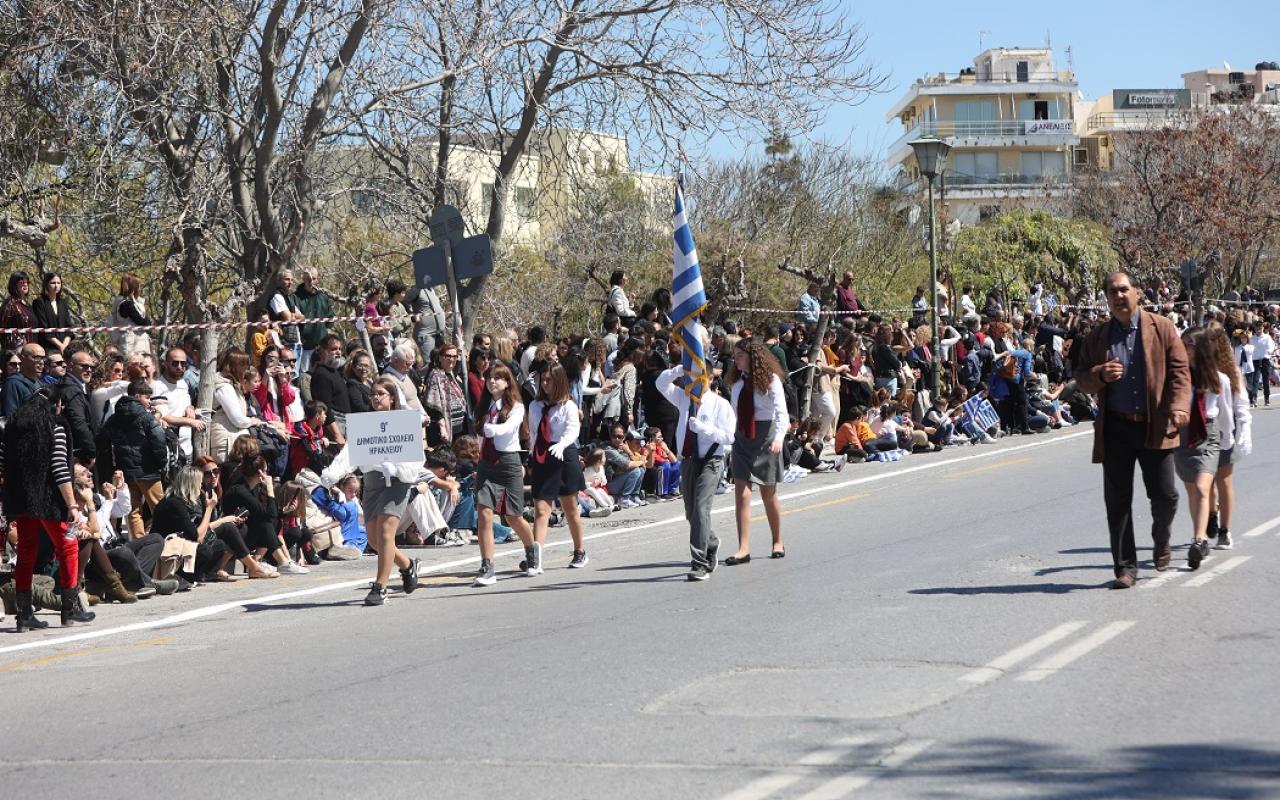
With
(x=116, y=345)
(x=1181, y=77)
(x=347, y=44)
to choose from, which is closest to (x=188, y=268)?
(x=116, y=345)

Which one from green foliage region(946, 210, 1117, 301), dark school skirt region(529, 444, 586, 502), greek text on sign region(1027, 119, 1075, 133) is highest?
greek text on sign region(1027, 119, 1075, 133)

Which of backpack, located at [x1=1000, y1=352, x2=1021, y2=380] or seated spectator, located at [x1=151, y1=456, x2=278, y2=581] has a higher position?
backpack, located at [x1=1000, y1=352, x2=1021, y2=380]

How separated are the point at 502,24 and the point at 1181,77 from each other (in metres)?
106

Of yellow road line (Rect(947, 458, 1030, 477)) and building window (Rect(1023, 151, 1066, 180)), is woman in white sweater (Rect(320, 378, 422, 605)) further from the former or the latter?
building window (Rect(1023, 151, 1066, 180))

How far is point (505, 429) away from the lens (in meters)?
13.5

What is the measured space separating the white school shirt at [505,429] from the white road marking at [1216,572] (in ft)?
17.4

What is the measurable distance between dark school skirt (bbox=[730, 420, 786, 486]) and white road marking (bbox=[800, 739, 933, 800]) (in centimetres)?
666

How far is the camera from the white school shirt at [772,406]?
13430 millimetres

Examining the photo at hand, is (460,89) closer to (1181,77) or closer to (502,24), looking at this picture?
(502,24)

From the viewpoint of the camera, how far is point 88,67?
1862 cm

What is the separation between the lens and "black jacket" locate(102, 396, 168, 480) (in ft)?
48.0

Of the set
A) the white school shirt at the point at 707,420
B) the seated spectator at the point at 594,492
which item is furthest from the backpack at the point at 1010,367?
the white school shirt at the point at 707,420

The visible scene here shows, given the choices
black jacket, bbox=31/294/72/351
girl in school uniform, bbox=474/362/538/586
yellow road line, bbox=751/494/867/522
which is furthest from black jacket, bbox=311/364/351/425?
yellow road line, bbox=751/494/867/522

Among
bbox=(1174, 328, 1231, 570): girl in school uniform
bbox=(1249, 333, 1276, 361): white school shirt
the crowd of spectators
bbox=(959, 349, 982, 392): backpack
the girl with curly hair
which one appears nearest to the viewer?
bbox=(1174, 328, 1231, 570): girl in school uniform
